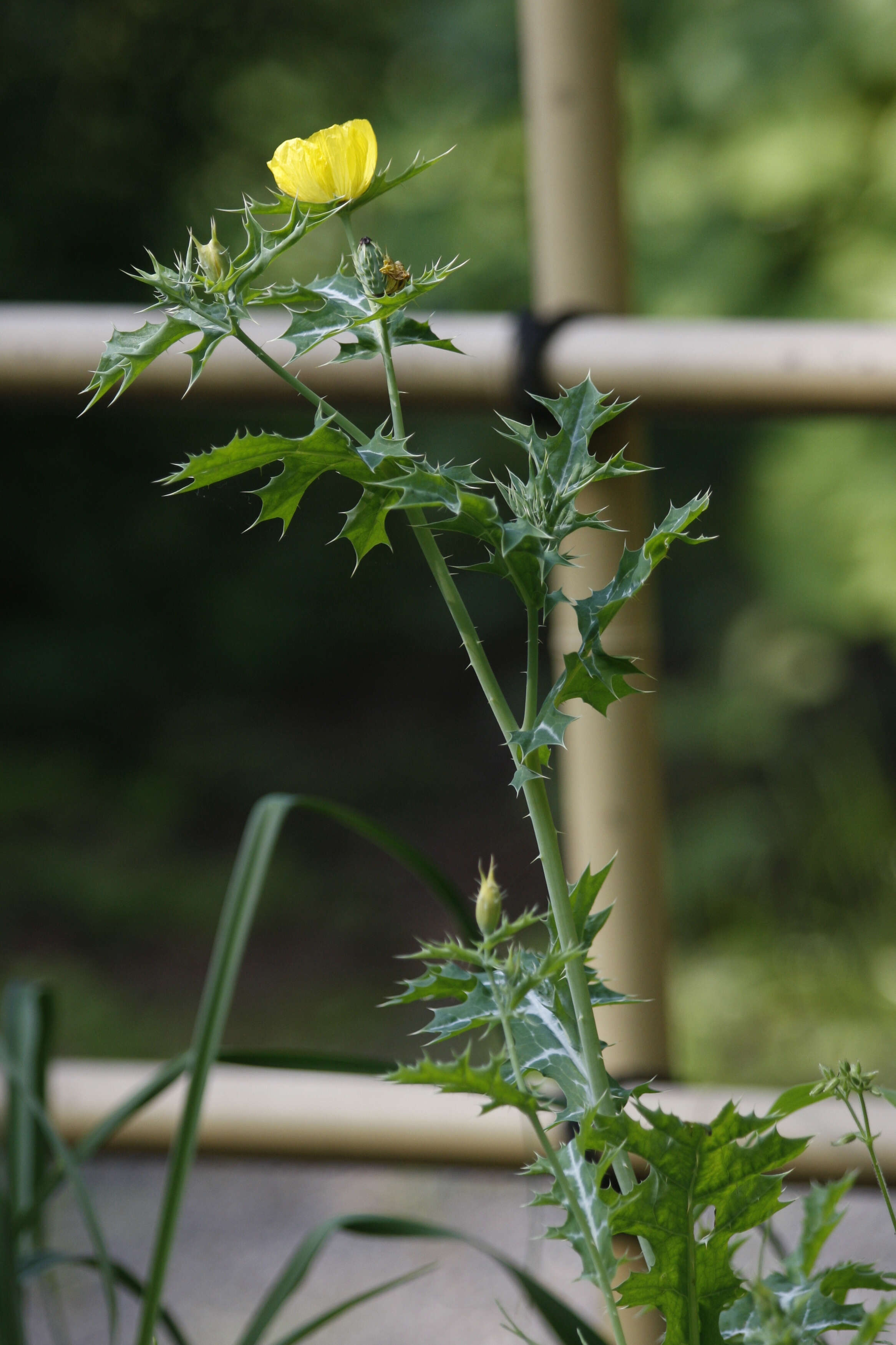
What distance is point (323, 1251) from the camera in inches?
81.5

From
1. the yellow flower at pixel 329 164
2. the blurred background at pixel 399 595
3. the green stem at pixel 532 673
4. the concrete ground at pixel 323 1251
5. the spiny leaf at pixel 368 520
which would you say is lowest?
the concrete ground at pixel 323 1251

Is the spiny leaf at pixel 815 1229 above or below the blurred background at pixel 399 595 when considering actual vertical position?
below

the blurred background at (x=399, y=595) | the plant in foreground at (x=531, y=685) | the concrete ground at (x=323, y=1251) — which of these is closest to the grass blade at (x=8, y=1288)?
the plant in foreground at (x=531, y=685)

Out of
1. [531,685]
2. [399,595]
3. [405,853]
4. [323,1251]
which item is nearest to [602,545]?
[405,853]

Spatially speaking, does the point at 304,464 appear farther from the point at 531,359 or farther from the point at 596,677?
the point at 531,359

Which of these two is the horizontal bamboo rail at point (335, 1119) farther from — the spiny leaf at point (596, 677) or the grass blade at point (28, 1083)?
the spiny leaf at point (596, 677)

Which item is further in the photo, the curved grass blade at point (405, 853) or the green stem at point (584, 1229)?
the curved grass blade at point (405, 853)

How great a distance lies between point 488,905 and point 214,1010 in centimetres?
26

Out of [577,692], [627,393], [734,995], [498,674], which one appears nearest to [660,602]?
[498,674]

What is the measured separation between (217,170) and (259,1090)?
3.00 meters

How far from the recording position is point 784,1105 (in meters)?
0.27

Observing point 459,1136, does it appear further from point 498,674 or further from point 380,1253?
point 498,674

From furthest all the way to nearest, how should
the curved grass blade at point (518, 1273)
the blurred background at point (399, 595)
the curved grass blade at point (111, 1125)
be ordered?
the blurred background at point (399, 595), the curved grass blade at point (111, 1125), the curved grass blade at point (518, 1273)

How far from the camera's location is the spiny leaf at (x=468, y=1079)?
0.83ft
